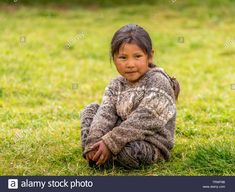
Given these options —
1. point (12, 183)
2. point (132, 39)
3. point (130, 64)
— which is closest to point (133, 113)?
point (130, 64)

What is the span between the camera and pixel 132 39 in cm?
598

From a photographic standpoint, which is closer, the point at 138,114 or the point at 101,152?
the point at 101,152

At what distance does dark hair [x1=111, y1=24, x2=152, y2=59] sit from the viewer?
5.99 metres

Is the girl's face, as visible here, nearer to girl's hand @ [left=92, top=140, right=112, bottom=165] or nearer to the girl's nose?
the girl's nose

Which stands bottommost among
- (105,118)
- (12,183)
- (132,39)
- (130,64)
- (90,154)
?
(12,183)

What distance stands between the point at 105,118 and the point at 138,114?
1.30ft

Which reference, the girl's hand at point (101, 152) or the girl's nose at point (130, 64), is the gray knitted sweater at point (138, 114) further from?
the girl's nose at point (130, 64)

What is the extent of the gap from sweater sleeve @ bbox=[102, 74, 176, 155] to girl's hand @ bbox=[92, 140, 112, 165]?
0.04 metres

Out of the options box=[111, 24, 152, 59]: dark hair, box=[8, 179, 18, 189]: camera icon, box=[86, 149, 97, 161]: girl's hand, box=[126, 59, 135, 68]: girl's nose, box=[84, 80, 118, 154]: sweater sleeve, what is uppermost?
box=[111, 24, 152, 59]: dark hair

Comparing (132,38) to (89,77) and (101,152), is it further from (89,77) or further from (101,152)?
(89,77)

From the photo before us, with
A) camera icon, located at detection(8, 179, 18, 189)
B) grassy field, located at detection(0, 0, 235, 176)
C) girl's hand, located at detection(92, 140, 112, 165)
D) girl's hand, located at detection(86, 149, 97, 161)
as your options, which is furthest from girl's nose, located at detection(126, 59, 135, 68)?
camera icon, located at detection(8, 179, 18, 189)

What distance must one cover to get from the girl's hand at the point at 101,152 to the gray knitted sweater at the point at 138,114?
1.6 inches

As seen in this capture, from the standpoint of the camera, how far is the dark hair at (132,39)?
599 centimetres

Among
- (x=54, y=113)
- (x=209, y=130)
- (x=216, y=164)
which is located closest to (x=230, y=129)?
(x=209, y=130)
